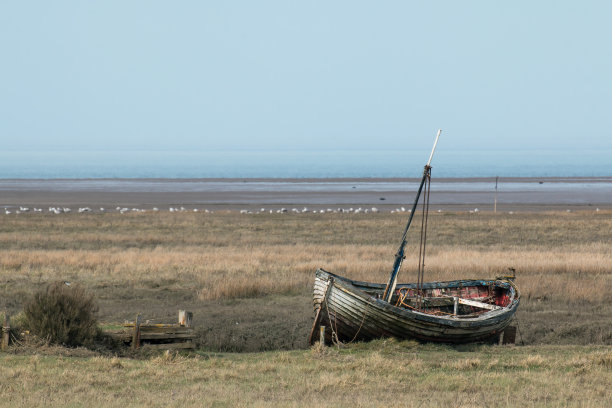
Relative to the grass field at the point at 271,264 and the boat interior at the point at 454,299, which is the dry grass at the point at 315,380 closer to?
the grass field at the point at 271,264

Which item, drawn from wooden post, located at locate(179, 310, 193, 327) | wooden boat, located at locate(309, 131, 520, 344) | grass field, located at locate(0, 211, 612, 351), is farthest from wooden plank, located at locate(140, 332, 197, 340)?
wooden boat, located at locate(309, 131, 520, 344)

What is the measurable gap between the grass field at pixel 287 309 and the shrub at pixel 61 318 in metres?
0.46

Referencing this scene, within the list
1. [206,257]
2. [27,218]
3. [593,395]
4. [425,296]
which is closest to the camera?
[593,395]

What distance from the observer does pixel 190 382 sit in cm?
1107

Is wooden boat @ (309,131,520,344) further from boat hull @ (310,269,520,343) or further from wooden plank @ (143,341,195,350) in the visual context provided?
wooden plank @ (143,341,195,350)

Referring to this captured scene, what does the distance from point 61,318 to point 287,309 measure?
674cm

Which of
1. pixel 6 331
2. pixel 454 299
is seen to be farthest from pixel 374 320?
pixel 6 331

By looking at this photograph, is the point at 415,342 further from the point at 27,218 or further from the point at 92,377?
the point at 27,218

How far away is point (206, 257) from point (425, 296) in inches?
462

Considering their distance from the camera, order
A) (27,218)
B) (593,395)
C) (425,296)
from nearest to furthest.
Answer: (593,395) → (425,296) → (27,218)

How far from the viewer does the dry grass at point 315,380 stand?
32.7ft

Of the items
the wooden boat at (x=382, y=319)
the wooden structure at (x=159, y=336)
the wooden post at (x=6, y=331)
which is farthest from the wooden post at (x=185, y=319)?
the wooden post at (x=6, y=331)

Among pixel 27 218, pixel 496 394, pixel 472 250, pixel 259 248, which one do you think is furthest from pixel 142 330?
pixel 27 218

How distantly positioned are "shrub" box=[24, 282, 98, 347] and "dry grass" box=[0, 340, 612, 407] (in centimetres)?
87
